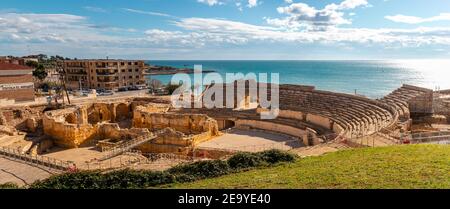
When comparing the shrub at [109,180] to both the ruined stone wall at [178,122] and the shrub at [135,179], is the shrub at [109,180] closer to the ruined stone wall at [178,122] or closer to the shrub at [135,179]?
the shrub at [135,179]

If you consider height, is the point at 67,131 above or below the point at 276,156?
below

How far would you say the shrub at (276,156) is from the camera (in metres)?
17.4

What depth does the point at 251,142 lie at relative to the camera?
3284 cm

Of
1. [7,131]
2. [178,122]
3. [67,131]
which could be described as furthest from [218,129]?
[7,131]

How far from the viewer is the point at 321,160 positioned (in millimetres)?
17031

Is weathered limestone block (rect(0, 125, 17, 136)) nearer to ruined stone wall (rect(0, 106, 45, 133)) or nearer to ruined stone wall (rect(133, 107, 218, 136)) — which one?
ruined stone wall (rect(0, 106, 45, 133))

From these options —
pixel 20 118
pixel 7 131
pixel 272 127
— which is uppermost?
pixel 20 118

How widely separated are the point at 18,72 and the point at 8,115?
9.87 m

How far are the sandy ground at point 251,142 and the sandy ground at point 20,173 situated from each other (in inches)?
559

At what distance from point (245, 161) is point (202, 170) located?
222 centimetres

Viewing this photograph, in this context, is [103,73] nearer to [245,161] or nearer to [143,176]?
[245,161]

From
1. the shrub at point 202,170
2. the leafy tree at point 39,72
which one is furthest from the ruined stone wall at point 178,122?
the leafy tree at point 39,72

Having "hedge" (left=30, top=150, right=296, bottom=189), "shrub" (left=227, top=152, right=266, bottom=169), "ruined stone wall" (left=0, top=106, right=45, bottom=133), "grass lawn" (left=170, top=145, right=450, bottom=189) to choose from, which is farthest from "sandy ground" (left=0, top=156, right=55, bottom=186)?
"ruined stone wall" (left=0, top=106, right=45, bottom=133)
